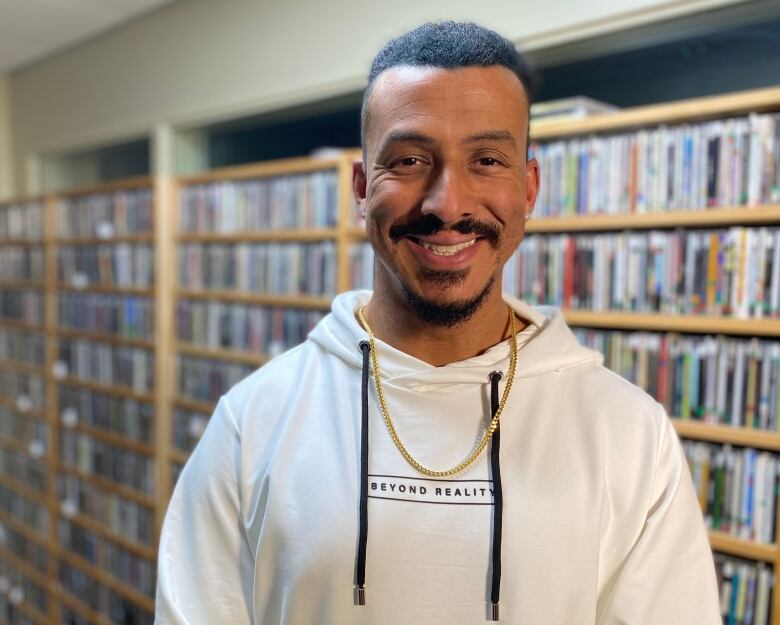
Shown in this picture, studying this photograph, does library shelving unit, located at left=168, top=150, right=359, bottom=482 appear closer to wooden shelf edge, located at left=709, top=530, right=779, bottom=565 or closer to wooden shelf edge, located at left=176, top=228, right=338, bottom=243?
wooden shelf edge, located at left=176, top=228, right=338, bottom=243

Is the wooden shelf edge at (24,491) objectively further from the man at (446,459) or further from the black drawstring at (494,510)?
the black drawstring at (494,510)

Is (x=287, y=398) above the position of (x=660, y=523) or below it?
above

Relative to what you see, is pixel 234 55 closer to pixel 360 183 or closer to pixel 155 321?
pixel 155 321

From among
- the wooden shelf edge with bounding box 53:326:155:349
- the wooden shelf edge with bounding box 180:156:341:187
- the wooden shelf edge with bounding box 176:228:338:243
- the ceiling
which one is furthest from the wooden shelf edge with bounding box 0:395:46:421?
the ceiling

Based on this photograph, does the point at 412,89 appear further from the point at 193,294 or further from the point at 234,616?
the point at 193,294

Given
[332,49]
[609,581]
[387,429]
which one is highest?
[332,49]

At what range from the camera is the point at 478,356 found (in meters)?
0.89

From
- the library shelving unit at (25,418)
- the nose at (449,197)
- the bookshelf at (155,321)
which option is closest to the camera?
the nose at (449,197)

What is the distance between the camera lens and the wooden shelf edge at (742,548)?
51.1 inches

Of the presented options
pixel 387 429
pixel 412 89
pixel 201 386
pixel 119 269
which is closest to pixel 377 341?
pixel 387 429

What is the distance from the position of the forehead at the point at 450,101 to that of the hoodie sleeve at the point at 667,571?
17.8 inches

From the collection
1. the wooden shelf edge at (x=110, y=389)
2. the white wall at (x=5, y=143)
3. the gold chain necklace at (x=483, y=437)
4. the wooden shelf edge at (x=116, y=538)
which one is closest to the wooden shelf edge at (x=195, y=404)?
the wooden shelf edge at (x=110, y=389)

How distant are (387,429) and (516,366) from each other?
18cm

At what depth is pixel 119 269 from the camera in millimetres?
2842
